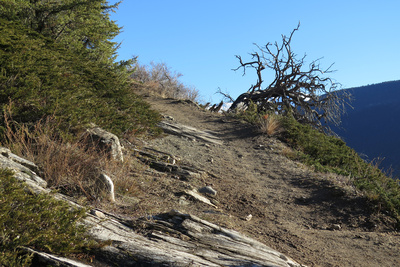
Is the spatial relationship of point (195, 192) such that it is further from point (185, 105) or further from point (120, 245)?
point (185, 105)

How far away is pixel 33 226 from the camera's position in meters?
3.04

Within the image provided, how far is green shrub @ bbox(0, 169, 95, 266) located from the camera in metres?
2.88

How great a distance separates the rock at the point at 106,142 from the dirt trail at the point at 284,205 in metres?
0.94

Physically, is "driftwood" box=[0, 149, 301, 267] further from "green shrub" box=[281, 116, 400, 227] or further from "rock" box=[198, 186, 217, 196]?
"green shrub" box=[281, 116, 400, 227]

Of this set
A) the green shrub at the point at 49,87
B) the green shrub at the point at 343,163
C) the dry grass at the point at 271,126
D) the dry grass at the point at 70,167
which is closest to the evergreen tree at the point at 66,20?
the green shrub at the point at 49,87

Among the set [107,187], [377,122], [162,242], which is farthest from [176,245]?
[377,122]

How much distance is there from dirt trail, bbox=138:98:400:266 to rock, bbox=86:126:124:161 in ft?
3.07

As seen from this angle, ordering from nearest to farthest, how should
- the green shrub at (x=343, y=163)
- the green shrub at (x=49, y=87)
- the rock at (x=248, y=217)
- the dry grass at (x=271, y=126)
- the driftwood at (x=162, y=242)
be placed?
1. the driftwood at (x=162, y=242)
2. the rock at (x=248, y=217)
3. the green shrub at (x=49, y=87)
4. the green shrub at (x=343, y=163)
5. the dry grass at (x=271, y=126)

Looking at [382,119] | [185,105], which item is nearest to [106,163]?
[185,105]

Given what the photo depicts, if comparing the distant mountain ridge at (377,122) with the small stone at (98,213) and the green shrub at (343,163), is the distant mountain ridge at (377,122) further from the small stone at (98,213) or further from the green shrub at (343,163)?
the small stone at (98,213)

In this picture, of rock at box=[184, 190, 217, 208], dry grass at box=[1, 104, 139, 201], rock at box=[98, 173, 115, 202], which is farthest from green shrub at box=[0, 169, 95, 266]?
rock at box=[184, 190, 217, 208]

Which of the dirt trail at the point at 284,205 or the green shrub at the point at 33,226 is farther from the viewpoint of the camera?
the dirt trail at the point at 284,205

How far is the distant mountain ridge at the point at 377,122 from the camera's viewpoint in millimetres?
77875

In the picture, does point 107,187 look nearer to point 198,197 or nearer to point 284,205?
point 198,197
